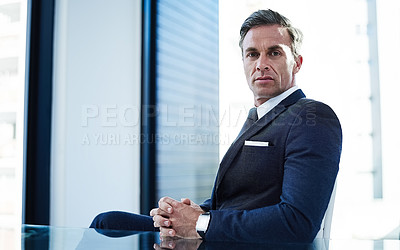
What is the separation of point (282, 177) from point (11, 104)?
2.02 meters

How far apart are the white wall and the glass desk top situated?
5.66 feet

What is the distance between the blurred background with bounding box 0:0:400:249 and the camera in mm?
2355

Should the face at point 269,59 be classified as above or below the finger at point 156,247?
above

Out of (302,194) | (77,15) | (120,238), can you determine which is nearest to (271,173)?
(302,194)

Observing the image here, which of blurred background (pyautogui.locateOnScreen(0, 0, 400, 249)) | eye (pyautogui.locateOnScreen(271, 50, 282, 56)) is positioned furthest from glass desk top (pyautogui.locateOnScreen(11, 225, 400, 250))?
blurred background (pyautogui.locateOnScreen(0, 0, 400, 249))

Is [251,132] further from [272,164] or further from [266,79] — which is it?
[266,79]

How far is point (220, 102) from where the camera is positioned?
285 centimetres

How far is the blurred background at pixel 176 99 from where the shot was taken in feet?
7.73

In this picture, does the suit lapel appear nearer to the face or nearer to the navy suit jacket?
the navy suit jacket

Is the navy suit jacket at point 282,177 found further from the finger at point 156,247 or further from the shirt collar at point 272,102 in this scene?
the finger at point 156,247

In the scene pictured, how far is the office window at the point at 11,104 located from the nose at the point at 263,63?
1697mm

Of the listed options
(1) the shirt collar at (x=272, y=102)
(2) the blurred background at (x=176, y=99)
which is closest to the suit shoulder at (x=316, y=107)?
(1) the shirt collar at (x=272, y=102)

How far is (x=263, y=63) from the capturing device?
1.49 metres

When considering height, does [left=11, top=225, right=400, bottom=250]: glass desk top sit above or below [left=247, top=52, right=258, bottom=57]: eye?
below
